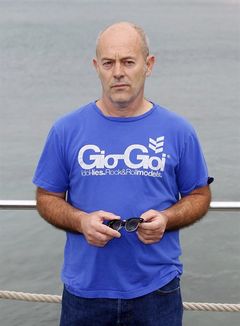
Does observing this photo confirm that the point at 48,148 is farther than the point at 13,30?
No

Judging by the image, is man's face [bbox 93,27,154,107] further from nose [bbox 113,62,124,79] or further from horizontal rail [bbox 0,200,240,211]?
horizontal rail [bbox 0,200,240,211]

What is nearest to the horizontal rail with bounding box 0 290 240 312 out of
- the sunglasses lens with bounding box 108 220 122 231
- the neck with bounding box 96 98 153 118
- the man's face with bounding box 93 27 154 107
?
the sunglasses lens with bounding box 108 220 122 231

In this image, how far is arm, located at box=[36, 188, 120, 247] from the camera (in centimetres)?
224

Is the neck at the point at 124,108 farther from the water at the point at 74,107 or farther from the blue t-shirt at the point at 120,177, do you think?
the water at the point at 74,107

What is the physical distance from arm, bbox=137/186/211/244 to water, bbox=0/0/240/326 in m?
6.47

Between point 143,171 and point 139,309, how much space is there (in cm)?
51

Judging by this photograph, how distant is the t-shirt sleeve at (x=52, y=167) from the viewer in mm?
2420

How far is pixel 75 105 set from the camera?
960 inches

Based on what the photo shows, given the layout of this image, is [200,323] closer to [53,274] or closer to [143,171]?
[53,274]

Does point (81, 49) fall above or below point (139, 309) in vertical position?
below

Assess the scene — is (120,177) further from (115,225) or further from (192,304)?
(192,304)

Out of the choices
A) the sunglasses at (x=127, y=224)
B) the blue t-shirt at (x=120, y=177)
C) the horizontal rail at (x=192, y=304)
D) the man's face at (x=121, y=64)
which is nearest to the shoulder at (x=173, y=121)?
the blue t-shirt at (x=120, y=177)

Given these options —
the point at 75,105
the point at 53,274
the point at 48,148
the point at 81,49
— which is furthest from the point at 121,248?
the point at 81,49

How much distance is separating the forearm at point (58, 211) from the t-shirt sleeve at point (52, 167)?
0.12ft
